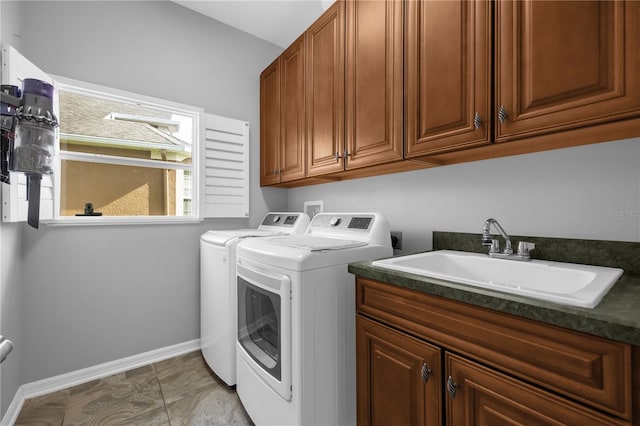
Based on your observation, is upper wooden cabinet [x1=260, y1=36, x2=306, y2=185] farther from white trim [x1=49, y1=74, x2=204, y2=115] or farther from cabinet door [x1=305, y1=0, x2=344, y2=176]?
white trim [x1=49, y1=74, x2=204, y2=115]

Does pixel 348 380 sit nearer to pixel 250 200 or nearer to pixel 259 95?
pixel 250 200

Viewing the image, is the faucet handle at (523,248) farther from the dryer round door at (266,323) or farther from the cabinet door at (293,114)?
the cabinet door at (293,114)

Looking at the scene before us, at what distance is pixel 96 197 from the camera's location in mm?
2121

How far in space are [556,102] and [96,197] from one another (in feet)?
9.02

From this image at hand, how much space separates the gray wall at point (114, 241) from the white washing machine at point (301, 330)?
1.03 meters

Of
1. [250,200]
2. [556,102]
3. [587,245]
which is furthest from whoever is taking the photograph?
[250,200]

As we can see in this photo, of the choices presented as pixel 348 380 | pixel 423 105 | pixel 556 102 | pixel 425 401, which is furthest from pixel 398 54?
pixel 348 380

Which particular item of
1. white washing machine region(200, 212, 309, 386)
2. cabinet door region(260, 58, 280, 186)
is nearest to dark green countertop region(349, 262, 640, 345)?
white washing machine region(200, 212, 309, 386)

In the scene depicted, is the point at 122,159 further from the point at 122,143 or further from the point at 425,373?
the point at 425,373

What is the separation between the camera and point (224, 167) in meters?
2.54

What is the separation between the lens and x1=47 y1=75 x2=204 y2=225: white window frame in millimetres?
1873

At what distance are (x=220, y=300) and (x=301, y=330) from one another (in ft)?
2.91

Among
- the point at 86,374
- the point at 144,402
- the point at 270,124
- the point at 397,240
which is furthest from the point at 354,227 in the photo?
the point at 86,374

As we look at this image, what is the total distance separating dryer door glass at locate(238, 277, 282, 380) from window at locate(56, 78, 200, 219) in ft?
3.76
